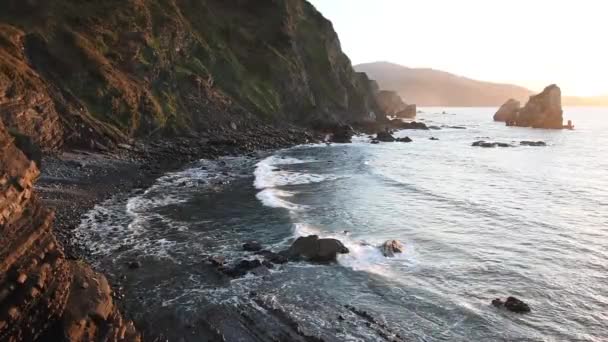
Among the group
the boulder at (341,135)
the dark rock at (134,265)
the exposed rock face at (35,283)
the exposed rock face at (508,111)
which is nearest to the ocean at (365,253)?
the dark rock at (134,265)

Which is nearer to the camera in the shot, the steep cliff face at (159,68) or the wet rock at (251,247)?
the wet rock at (251,247)

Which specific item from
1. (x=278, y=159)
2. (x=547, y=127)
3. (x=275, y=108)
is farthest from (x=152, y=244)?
(x=547, y=127)

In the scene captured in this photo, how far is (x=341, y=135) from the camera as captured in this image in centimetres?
9462

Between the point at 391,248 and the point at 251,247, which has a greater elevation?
the point at 251,247

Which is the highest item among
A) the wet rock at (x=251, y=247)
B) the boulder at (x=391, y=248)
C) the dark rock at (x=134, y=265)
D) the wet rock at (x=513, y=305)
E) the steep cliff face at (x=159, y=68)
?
the steep cliff face at (x=159, y=68)

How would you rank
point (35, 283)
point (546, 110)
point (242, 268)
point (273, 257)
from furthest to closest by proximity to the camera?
point (546, 110), point (273, 257), point (242, 268), point (35, 283)

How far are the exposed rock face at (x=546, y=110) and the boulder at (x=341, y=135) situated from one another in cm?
7595

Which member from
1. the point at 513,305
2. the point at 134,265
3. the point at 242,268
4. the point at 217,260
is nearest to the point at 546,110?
the point at 513,305

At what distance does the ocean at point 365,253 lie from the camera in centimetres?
1959

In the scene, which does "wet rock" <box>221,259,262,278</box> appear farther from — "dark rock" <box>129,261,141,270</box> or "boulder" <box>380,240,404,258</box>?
"boulder" <box>380,240,404,258</box>

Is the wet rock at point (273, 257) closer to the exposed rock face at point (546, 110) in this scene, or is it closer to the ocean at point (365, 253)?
the ocean at point (365, 253)

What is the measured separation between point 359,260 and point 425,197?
64.5 feet

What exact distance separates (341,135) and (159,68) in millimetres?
39482

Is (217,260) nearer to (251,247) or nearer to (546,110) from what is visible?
(251,247)
